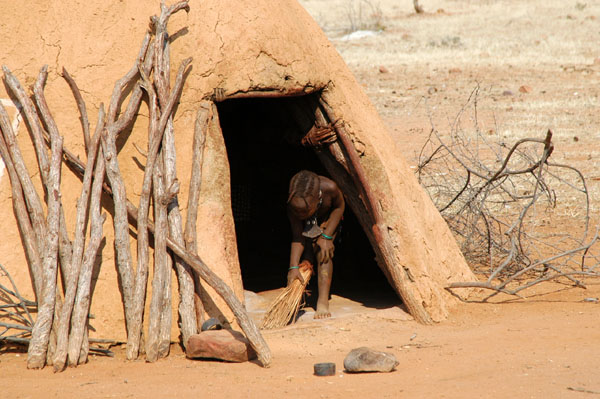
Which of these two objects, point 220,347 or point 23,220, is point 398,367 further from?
point 23,220

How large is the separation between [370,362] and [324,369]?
0.92 feet

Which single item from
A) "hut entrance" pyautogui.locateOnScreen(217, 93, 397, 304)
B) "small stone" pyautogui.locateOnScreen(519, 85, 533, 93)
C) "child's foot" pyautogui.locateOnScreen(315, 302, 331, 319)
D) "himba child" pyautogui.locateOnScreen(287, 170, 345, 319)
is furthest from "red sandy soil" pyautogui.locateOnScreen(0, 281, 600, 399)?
"small stone" pyautogui.locateOnScreen(519, 85, 533, 93)

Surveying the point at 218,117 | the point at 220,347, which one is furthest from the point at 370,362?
the point at 218,117

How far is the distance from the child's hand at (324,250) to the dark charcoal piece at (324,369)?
176cm

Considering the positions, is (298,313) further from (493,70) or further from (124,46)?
(493,70)

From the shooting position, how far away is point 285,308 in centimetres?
565

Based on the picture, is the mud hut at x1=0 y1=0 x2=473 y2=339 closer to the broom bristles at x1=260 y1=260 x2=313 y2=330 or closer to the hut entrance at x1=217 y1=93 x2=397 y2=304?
the broom bristles at x1=260 y1=260 x2=313 y2=330

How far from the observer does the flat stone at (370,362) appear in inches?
170

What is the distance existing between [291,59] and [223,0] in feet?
2.14

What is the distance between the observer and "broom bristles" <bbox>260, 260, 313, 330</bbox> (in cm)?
557

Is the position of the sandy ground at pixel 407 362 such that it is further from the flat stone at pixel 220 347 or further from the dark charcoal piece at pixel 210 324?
the dark charcoal piece at pixel 210 324

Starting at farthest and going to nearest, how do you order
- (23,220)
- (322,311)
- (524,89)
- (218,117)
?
1. (524,89)
2. (322,311)
3. (218,117)
4. (23,220)

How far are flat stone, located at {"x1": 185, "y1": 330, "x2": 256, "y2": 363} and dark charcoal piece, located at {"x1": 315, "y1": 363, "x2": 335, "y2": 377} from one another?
492 mm

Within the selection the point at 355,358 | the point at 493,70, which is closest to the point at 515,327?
the point at 355,358
